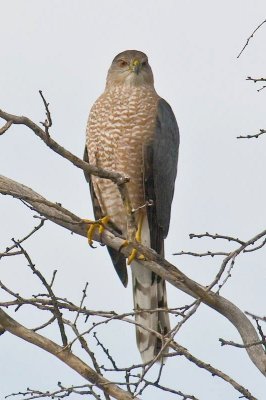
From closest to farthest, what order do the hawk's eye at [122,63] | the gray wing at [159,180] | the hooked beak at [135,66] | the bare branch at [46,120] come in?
the bare branch at [46,120] < the gray wing at [159,180] < the hooked beak at [135,66] < the hawk's eye at [122,63]

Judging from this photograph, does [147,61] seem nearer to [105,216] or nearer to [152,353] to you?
[105,216]

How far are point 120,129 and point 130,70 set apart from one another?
34.2 inches

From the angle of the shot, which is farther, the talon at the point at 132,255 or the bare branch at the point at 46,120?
the talon at the point at 132,255

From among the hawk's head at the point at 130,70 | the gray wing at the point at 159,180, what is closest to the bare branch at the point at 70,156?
the gray wing at the point at 159,180

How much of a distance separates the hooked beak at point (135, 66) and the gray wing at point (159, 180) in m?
0.69

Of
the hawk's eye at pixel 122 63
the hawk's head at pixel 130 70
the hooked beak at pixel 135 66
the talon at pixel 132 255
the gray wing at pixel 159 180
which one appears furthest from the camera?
the hawk's eye at pixel 122 63

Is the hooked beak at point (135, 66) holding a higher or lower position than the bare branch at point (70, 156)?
higher

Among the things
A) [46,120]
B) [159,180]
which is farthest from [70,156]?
[159,180]

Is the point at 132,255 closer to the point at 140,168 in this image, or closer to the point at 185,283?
the point at 140,168

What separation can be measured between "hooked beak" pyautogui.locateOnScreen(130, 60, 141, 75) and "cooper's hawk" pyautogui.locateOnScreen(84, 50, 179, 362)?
12.8 inches

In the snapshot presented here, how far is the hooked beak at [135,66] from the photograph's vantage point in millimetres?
7725

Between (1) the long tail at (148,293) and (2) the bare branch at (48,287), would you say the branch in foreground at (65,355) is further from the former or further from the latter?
(1) the long tail at (148,293)

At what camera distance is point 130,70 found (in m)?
7.75

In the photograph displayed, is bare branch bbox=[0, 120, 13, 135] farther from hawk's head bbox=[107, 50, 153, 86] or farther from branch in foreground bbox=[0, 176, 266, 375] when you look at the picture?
hawk's head bbox=[107, 50, 153, 86]
